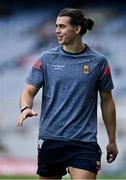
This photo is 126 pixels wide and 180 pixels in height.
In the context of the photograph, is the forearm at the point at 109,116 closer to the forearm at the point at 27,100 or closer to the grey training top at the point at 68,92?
the grey training top at the point at 68,92

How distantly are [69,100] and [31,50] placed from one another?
8993mm

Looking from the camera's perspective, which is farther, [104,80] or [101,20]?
[101,20]

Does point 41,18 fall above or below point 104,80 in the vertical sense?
below

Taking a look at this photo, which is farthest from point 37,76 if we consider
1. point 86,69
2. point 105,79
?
point 105,79

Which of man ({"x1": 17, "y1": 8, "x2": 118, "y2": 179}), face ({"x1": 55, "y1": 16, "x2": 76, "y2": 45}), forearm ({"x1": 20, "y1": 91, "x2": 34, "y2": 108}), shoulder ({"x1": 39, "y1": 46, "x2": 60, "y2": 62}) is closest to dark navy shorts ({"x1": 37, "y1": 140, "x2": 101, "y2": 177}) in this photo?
man ({"x1": 17, "y1": 8, "x2": 118, "y2": 179})

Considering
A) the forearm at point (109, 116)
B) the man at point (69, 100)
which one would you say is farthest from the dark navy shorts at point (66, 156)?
the forearm at point (109, 116)

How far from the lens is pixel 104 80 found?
7.37 metres

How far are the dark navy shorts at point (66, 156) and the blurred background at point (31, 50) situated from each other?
832 centimetres

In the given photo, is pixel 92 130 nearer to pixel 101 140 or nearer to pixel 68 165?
pixel 68 165

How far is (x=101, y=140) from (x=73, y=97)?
8.52 m

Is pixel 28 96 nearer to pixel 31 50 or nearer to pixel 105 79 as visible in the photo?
pixel 105 79

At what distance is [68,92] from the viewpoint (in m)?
7.18

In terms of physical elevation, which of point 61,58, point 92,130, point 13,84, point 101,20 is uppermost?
point 61,58

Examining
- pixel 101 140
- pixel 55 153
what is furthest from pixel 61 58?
pixel 101 140
